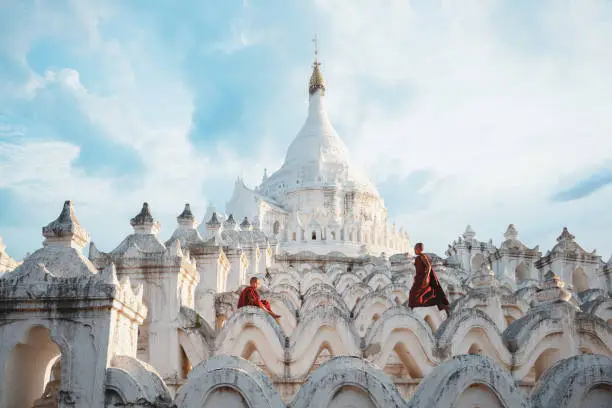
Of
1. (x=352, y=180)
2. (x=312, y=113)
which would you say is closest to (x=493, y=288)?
(x=352, y=180)

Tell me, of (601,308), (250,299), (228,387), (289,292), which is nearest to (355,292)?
(289,292)

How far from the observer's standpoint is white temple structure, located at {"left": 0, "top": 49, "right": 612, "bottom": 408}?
7938mm

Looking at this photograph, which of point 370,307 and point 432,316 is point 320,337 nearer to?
point 370,307

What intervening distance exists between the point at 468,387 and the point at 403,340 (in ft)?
19.2

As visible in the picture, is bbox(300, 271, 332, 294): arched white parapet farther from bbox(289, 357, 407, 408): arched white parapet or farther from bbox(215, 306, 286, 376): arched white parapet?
bbox(289, 357, 407, 408): arched white parapet

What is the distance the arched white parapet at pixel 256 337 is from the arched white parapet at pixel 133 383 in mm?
4756

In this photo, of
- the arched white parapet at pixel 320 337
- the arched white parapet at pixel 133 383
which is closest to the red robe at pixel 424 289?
the arched white parapet at pixel 320 337

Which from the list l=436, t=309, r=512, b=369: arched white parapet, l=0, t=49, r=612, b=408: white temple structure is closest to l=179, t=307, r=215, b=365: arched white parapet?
l=0, t=49, r=612, b=408: white temple structure

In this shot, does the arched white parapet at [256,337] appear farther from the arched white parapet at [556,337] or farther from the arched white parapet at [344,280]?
the arched white parapet at [344,280]

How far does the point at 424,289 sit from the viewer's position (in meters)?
13.3

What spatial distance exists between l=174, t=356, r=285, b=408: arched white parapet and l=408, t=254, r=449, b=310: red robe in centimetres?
577

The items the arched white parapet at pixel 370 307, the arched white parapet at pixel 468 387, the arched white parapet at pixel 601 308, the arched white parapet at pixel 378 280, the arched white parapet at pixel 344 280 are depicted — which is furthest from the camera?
the arched white parapet at pixel 344 280

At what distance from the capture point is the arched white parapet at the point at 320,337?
526 inches

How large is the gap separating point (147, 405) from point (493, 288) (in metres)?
12.4
